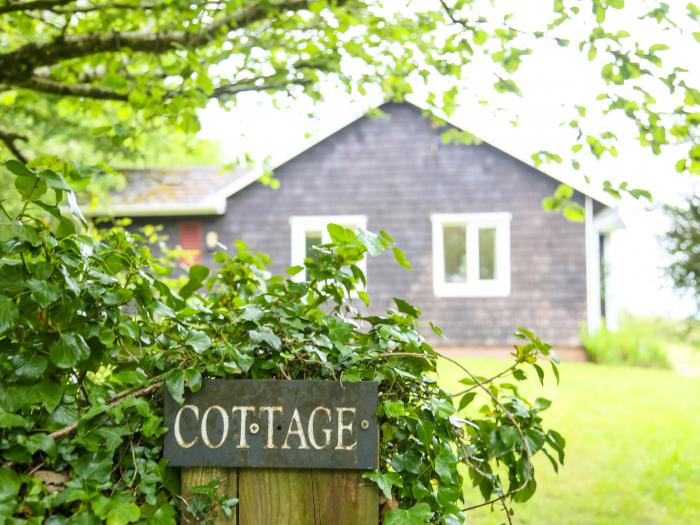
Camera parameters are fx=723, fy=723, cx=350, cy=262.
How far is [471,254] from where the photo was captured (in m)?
10.2

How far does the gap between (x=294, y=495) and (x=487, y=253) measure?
939 centimetres

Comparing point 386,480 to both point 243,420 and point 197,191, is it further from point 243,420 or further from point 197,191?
point 197,191

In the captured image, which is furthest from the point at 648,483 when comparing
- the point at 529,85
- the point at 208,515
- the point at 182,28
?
the point at 208,515

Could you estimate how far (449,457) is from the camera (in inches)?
47.1

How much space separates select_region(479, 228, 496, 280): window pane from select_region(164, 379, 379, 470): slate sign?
9.18 m

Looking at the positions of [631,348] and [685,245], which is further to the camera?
[631,348]

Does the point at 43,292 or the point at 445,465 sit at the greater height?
the point at 43,292

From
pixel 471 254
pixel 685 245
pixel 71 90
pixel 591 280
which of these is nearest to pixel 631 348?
pixel 591 280

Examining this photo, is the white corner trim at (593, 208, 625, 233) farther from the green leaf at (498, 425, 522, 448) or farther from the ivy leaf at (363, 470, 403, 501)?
the ivy leaf at (363, 470, 403, 501)

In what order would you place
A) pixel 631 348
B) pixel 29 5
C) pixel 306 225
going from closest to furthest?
pixel 29 5 < pixel 631 348 < pixel 306 225

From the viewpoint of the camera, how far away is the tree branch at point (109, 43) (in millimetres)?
3084

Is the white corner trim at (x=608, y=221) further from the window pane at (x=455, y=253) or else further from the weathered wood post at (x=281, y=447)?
the weathered wood post at (x=281, y=447)

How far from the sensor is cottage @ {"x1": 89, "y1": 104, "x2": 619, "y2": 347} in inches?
395

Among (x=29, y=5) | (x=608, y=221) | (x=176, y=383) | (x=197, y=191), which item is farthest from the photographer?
(x=197, y=191)
